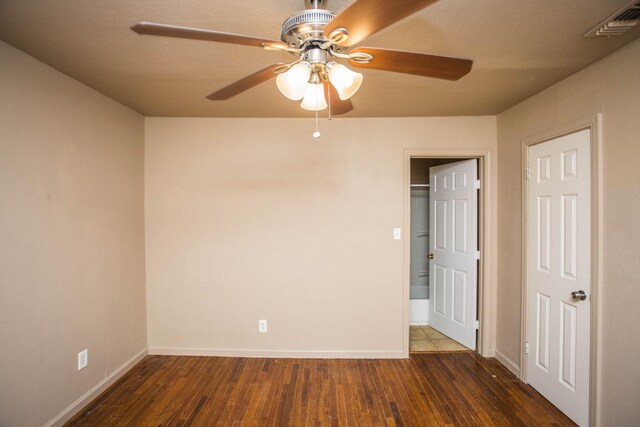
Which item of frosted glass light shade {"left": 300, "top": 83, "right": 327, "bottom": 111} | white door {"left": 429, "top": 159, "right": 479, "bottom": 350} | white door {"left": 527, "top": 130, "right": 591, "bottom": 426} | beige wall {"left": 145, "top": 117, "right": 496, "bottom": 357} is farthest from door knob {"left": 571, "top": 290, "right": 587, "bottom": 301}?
frosted glass light shade {"left": 300, "top": 83, "right": 327, "bottom": 111}

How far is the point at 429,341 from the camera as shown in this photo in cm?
344

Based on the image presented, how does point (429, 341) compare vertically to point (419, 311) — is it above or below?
below

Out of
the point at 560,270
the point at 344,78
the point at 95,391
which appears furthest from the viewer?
the point at 95,391

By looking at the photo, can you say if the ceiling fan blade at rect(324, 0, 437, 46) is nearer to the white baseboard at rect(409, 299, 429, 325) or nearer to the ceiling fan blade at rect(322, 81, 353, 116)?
the ceiling fan blade at rect(322, 81, 353, 116)

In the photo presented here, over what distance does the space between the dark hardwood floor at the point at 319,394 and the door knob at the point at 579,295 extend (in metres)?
0.88

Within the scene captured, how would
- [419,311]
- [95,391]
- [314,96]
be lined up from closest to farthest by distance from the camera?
[314,96]
[95,391]
[419,311]

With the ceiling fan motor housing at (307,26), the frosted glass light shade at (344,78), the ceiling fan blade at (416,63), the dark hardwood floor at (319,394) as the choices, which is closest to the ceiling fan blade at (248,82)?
the ceiling fan motor housing at (307,26)

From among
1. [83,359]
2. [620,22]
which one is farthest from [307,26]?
[83,359]

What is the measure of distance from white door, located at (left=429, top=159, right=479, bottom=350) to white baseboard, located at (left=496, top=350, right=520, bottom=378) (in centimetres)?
24

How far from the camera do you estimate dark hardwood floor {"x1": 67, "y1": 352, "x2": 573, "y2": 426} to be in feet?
7.09

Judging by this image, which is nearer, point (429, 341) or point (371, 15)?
point (371, 15)

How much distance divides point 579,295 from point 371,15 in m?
2.29

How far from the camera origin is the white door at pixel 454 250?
3166mm

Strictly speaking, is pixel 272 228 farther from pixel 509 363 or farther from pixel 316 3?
pixel 509 363
